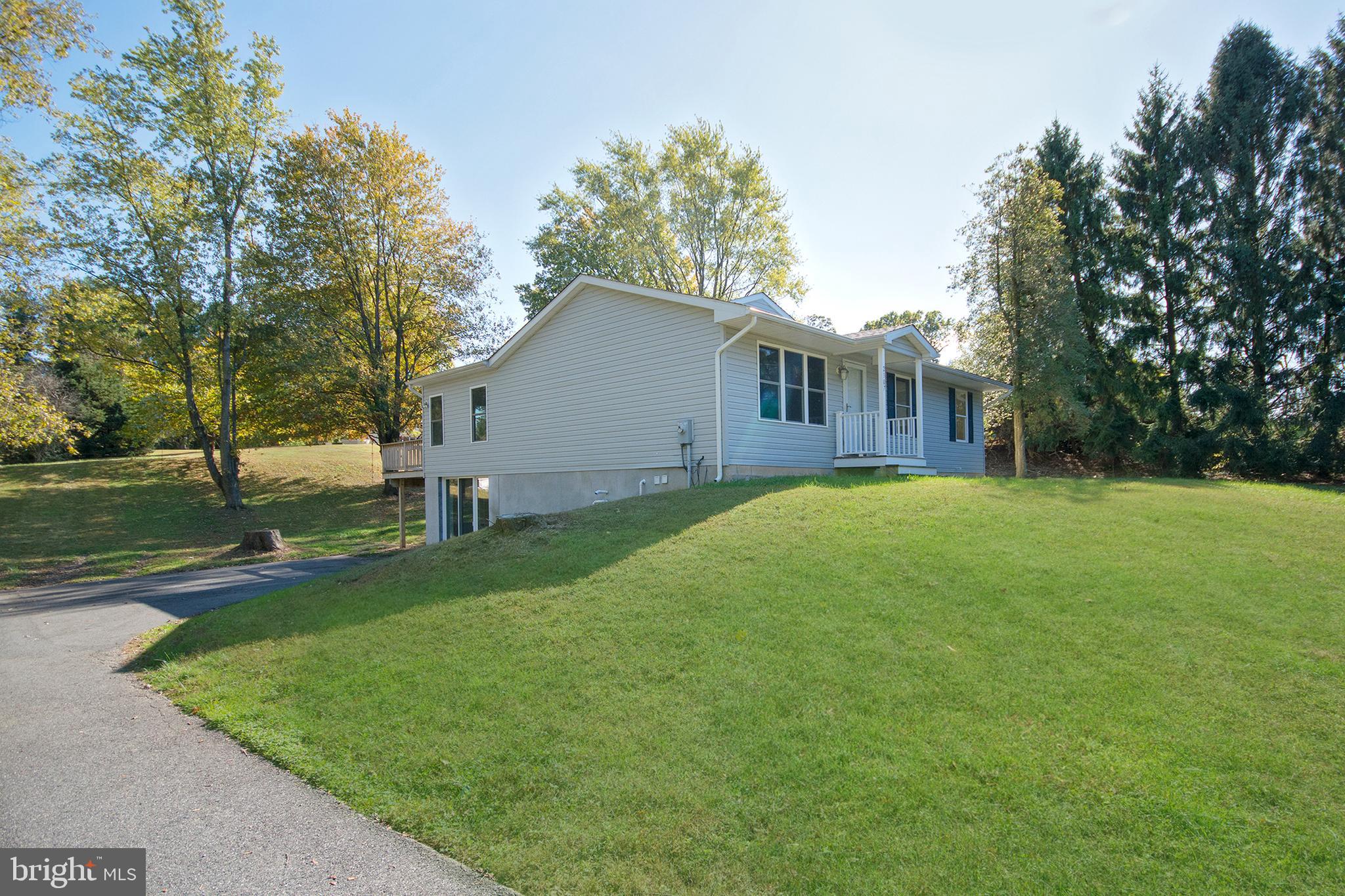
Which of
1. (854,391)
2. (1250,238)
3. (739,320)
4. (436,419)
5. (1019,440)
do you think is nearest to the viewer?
(739,320)

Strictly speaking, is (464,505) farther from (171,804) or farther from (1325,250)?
(1325,250)

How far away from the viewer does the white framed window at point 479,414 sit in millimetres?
19672

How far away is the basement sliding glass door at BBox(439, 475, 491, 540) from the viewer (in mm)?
19578

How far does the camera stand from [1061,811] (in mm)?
3385

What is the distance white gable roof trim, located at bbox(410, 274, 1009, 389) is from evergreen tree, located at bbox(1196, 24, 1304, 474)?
925 centimetres

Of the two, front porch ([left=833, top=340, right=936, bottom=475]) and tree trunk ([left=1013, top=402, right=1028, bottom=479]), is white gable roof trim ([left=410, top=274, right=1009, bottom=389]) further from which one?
tree trunk ([left=1013, top=402, right=1028, bottom=479])

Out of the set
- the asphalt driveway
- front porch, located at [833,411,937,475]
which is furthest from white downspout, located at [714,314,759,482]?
the asphalt driveway

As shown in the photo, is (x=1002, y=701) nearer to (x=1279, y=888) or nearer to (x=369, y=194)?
(x=1279, y=888)

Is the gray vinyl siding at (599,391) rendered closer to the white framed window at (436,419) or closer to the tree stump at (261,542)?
the white framed window at (436,419)

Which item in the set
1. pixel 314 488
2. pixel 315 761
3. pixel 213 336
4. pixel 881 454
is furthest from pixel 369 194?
pixel 315 761

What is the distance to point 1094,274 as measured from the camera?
24891 millimetres

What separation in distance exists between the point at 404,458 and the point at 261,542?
4.85m

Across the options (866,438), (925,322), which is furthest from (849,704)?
(925,322)

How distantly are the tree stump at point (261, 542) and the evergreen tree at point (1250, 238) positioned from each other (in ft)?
96.8
